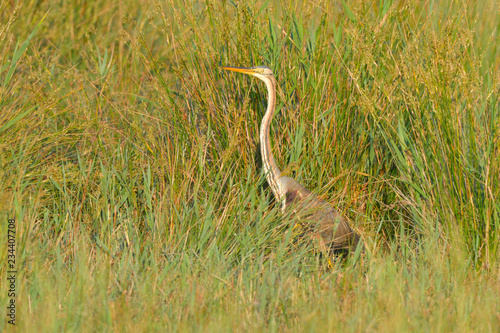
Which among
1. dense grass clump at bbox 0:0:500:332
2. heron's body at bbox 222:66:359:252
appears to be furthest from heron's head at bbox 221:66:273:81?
dense grass clump at bbox 0:0:500:332

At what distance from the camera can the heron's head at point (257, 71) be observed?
4039 millimetres

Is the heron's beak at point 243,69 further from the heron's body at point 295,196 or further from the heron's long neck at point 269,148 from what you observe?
the heron's long neck at point 269,148

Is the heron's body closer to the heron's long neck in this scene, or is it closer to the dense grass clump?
the heron's long neck

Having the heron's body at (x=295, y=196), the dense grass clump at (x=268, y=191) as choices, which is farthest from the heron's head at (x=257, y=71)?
the dense grass clump at (x=268, y=191)

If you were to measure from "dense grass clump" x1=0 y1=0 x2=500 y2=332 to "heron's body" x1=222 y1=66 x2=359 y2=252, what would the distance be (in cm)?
10

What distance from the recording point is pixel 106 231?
3.74 m

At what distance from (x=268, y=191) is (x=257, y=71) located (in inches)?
32.1

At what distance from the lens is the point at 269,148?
4027 millimetres

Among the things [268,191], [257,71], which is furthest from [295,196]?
[257,71]

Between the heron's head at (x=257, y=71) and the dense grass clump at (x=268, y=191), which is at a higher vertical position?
the heron's head at (x=257, y=71)

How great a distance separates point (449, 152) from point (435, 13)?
1319 millimetres

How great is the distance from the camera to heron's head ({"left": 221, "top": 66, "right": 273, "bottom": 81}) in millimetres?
4039

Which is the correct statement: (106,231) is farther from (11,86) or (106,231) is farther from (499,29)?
(499,29)

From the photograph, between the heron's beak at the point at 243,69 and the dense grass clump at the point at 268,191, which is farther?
the heron's beak at the point at 243,69
